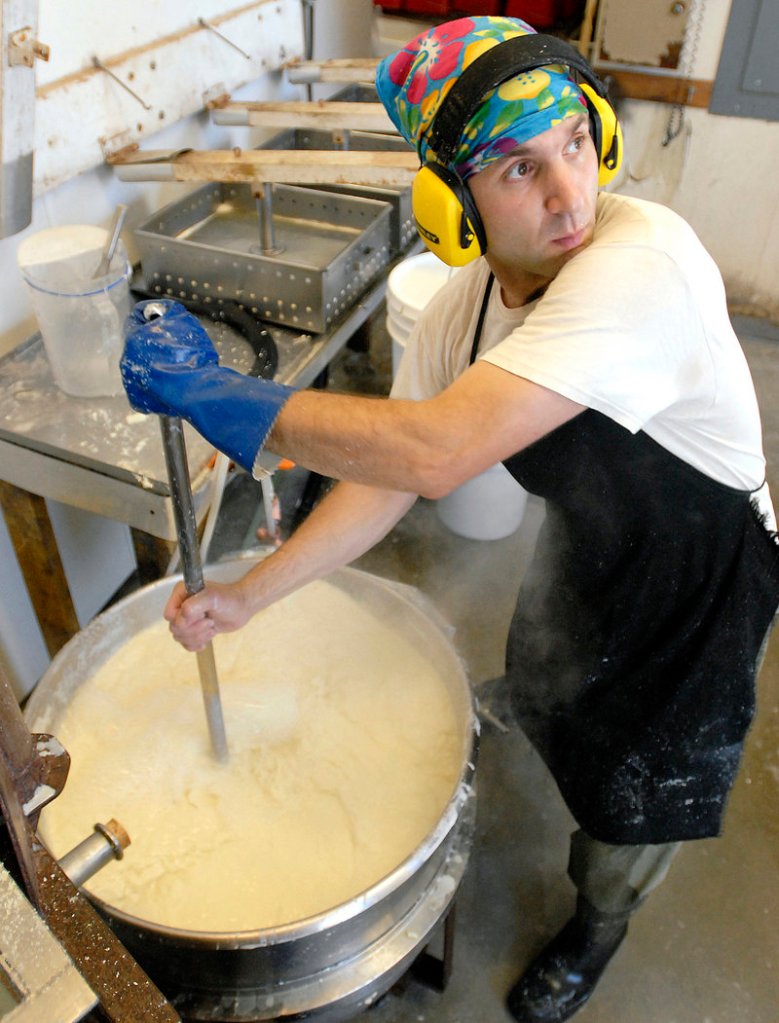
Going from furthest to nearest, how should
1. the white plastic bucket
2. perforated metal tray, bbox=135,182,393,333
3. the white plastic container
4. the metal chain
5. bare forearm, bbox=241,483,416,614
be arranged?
the metal chain → the white plastic bucket → the white plastic container → perforated metal tray, bbox=135,182,393,333 → bare forearm, bbox=241,483,416,614

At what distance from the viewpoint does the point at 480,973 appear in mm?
1678

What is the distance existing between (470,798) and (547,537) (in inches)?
20.3

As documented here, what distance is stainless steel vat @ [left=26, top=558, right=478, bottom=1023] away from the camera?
3.15 feet

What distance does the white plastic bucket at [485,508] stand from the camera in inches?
98.7

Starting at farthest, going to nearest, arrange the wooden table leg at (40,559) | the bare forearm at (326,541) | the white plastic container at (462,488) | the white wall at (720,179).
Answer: the white wall at (720,179) < the white plastic container at (462,488) < the wooden table leg at (40,559) < the bare forearm at (326,541)

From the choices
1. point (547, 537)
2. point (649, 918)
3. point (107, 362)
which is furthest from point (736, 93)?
point (649, 918)

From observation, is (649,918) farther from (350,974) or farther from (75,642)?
(75,642)

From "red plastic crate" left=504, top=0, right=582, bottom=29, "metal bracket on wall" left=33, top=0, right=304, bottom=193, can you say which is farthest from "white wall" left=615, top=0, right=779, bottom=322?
"metal bracket on wall" left=33, top=0, right=304, bottom=193

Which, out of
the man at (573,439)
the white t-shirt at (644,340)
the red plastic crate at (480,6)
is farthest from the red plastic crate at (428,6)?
the white t-shirt at (644,340)

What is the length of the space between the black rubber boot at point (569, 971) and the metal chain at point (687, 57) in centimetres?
308

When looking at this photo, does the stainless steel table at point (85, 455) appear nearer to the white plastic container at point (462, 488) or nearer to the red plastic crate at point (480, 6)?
the white plastic container at point (462, 488)

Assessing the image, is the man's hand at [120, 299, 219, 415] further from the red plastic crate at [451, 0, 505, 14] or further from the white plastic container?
the red plastic crate at [451, 0, 505, 14]

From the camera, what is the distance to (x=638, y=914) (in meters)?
1.79

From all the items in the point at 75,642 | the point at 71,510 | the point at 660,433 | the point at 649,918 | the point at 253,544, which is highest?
the point at 660,433
